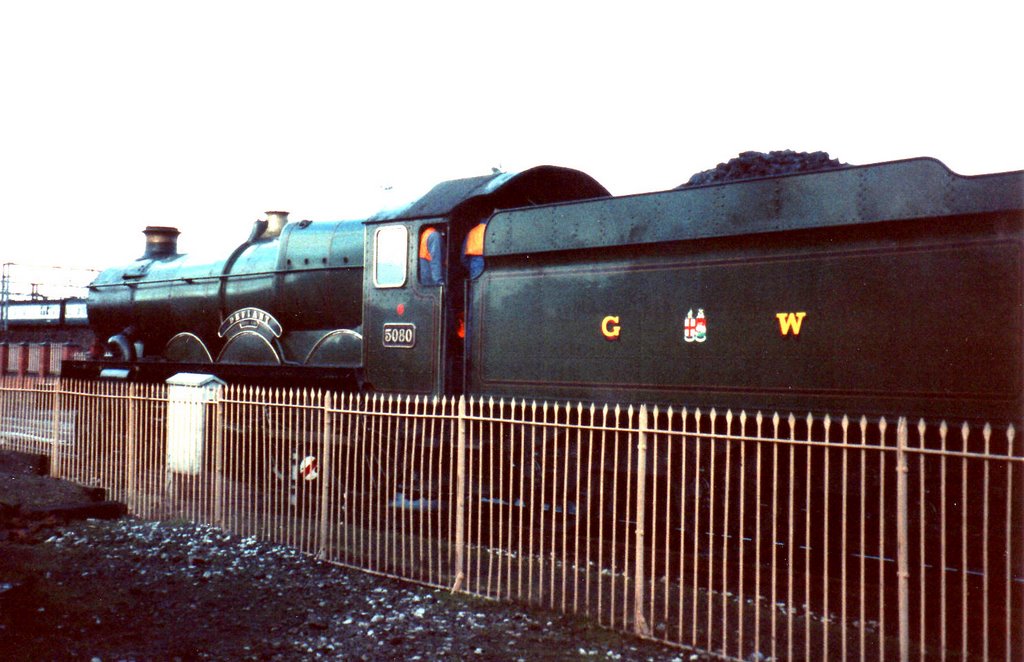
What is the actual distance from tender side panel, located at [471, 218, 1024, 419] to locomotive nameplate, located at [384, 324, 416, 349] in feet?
2.37

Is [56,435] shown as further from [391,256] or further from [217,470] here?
[391,256]

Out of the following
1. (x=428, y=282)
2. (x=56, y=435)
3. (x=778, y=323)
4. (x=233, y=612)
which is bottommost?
(x=233, y=612)

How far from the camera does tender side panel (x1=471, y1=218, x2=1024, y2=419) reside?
543 centimetres

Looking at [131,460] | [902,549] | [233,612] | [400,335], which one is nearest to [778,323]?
[902,549]

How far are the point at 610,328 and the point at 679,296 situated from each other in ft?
2.22

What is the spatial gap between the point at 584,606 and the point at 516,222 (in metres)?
3.45

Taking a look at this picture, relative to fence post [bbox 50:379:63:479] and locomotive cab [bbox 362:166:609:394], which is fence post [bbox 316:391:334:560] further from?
fence post [bbox 50:379:63:479]

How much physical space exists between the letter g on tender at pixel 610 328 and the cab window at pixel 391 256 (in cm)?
222

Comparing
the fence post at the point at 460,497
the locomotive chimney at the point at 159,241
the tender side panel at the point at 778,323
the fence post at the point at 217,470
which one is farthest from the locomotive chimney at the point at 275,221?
the fence post at the point at 460,497

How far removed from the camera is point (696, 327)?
264 inches

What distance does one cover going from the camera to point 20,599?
18.1ft

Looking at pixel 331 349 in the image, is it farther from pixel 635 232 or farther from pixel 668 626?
pixel 668 626

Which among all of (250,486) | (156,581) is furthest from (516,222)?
(156,581)

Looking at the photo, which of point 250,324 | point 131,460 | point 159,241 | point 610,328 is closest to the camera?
point 610,328
